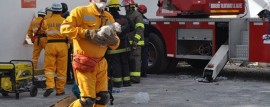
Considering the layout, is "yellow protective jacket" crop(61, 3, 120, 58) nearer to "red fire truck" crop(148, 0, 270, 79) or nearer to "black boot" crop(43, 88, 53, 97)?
"black boot" crop(43, 88, 53, 97)

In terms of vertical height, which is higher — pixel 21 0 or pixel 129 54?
pixel 21 0

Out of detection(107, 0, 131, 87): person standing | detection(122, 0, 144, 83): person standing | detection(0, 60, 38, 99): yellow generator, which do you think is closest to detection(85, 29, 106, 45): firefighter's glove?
detection(0, 60, 38, 99): yellow generator

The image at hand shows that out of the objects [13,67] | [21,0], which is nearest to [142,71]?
[21,0]

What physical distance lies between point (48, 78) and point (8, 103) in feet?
3.00

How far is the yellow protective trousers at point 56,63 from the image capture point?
9281mm

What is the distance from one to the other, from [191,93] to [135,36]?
190 centimetres

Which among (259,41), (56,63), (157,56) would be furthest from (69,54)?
(259,41)

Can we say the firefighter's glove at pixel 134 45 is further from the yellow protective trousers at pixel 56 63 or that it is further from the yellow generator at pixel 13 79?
the yellow generator at pixel 13 79

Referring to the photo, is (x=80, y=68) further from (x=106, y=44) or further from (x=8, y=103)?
(x=8, y=103)

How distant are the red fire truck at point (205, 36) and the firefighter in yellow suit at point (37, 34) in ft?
11.6

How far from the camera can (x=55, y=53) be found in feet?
30.5

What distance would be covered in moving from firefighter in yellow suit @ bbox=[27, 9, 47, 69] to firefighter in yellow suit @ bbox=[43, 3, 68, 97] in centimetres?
73

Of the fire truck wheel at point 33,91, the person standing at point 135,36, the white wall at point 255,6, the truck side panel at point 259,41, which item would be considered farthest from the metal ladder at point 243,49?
the fire truck wheel at point 33,91

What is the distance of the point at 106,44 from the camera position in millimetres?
6363
